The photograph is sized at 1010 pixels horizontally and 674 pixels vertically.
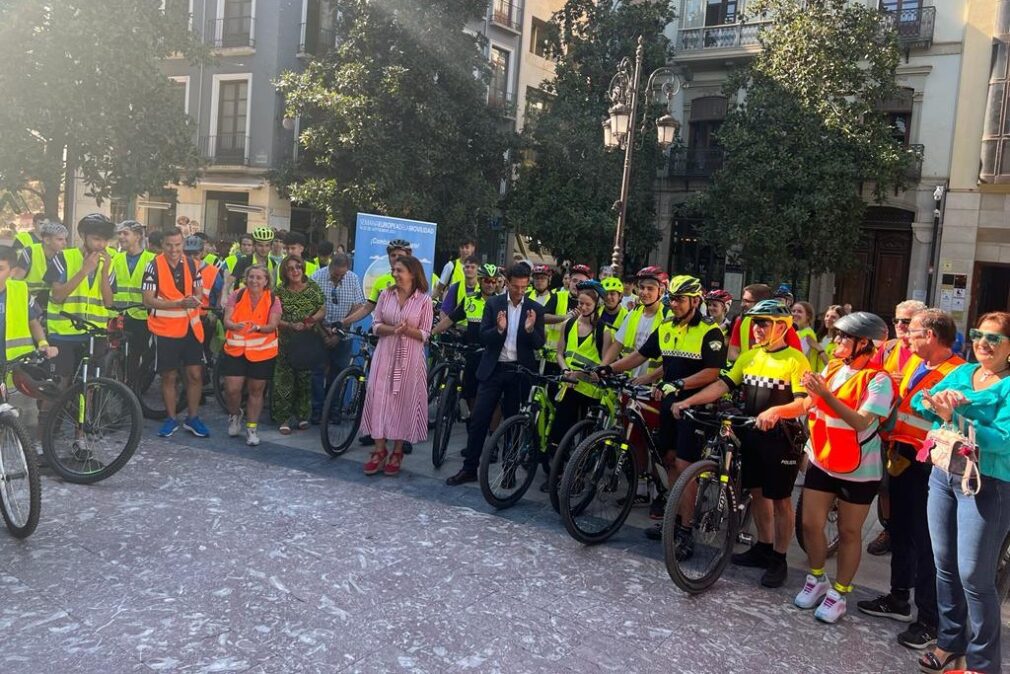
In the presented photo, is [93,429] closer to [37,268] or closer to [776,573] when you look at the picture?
[37,268]

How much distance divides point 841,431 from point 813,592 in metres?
1.06

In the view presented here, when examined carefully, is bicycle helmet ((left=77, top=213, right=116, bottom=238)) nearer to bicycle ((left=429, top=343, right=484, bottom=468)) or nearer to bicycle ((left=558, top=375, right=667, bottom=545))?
bicycle ((left=429, top=343, right=484, bottom=468))

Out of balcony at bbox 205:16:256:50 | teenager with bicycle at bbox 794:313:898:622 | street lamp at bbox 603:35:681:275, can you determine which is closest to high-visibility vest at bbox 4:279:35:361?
teenager with bicycle at bbox 794:313:898:622

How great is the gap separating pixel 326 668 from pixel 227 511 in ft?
7.40

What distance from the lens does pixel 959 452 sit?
12.3ft

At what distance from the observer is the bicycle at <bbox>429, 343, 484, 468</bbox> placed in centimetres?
723

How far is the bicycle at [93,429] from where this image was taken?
593cm

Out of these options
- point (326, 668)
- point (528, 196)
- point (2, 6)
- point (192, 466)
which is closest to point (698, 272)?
point (528, 196)

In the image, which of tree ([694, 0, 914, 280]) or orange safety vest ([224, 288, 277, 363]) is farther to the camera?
tree ([694, 0, 914, 280])

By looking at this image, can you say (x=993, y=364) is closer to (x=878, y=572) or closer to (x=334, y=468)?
(x=878, y=572)

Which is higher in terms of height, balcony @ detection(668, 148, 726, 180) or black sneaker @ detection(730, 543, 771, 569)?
balcony @ detection(668, 148, 726, 180)

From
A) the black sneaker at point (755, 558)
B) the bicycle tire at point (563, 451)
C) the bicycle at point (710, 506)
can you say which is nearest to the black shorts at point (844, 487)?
the bicycle at point (710, 506)

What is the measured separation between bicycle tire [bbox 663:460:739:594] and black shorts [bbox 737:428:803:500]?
38cm

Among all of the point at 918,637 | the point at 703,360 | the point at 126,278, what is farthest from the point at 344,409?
the point at 918,637
